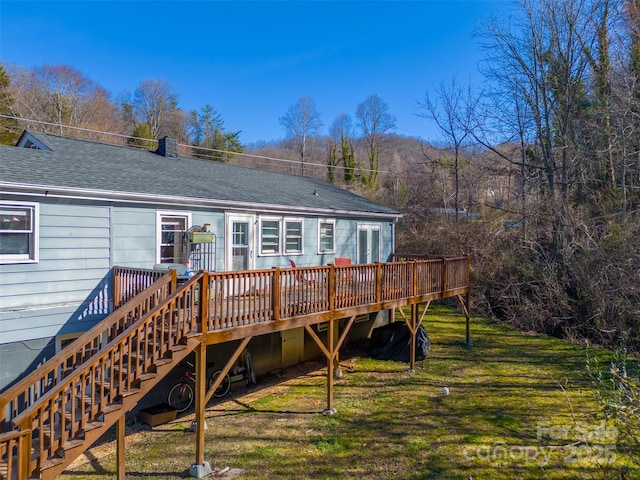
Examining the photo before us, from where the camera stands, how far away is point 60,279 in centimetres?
726

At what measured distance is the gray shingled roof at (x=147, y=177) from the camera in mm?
7500

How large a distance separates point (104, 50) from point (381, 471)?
33317mm

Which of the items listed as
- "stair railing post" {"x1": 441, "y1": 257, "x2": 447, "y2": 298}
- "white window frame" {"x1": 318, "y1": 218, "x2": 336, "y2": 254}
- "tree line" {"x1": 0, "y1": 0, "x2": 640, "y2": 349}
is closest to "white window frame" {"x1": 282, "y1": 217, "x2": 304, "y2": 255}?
"white window frame" {"x1": 318, "y1": 218, "x2": 336, "y2": 254}

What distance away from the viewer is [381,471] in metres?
5.89

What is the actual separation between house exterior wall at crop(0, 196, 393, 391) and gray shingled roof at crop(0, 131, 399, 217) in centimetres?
38

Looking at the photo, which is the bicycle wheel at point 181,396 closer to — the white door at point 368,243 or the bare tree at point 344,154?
the white door at point 368,243

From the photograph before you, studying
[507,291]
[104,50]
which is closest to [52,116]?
[104,50]

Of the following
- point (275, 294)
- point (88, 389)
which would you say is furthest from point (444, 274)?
point (88, 389)

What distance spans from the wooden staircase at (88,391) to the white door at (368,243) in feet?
28.2

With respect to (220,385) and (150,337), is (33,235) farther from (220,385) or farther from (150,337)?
(220,385)

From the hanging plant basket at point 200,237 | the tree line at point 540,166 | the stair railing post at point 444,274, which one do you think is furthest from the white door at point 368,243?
the hanging plant basket at point 200,237

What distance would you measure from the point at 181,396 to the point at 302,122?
3559 cm

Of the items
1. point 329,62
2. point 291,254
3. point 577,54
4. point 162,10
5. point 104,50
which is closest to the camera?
point 291,254

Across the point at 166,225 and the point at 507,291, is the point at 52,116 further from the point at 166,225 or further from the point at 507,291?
the point at 507,291
